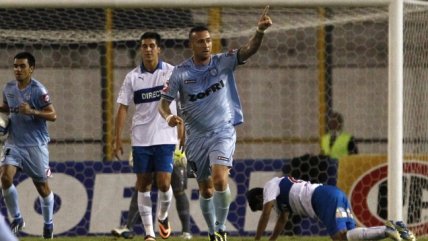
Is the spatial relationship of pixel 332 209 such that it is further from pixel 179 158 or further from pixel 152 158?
pixel 179 158

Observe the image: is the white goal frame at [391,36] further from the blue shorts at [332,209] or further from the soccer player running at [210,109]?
the soccer player running at [210,109]

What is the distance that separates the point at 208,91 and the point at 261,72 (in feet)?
21.8

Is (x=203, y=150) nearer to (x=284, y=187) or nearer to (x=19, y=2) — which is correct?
(x=284, y=187)

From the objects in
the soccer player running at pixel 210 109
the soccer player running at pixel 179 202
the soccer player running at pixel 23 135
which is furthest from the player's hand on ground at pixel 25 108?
the soccer player running at pixel 210 109

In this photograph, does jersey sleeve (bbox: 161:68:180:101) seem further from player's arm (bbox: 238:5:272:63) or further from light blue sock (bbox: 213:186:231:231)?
light blue sock (bbox: 213:186:231:231)

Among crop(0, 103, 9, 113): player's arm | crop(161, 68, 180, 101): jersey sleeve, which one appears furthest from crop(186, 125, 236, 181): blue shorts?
crop(0, 103, 9, 113): player's arm

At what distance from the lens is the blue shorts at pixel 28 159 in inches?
466

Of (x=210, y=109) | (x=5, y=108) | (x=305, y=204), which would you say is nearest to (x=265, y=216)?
(x=305, y=204)

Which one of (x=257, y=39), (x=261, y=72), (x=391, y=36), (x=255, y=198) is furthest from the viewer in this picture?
(x=261, y=72)

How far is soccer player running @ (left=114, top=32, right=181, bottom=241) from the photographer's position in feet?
37.1

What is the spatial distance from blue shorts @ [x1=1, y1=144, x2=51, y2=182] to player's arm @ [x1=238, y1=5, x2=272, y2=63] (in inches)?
114

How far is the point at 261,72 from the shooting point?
16.6 m

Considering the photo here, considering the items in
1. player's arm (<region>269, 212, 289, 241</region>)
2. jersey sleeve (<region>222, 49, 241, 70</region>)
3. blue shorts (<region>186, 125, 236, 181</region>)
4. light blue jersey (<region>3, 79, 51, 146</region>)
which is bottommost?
player's arm (<region>269, 212, 289, 241</region>)

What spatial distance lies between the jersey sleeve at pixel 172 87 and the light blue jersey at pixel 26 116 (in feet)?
6.34
